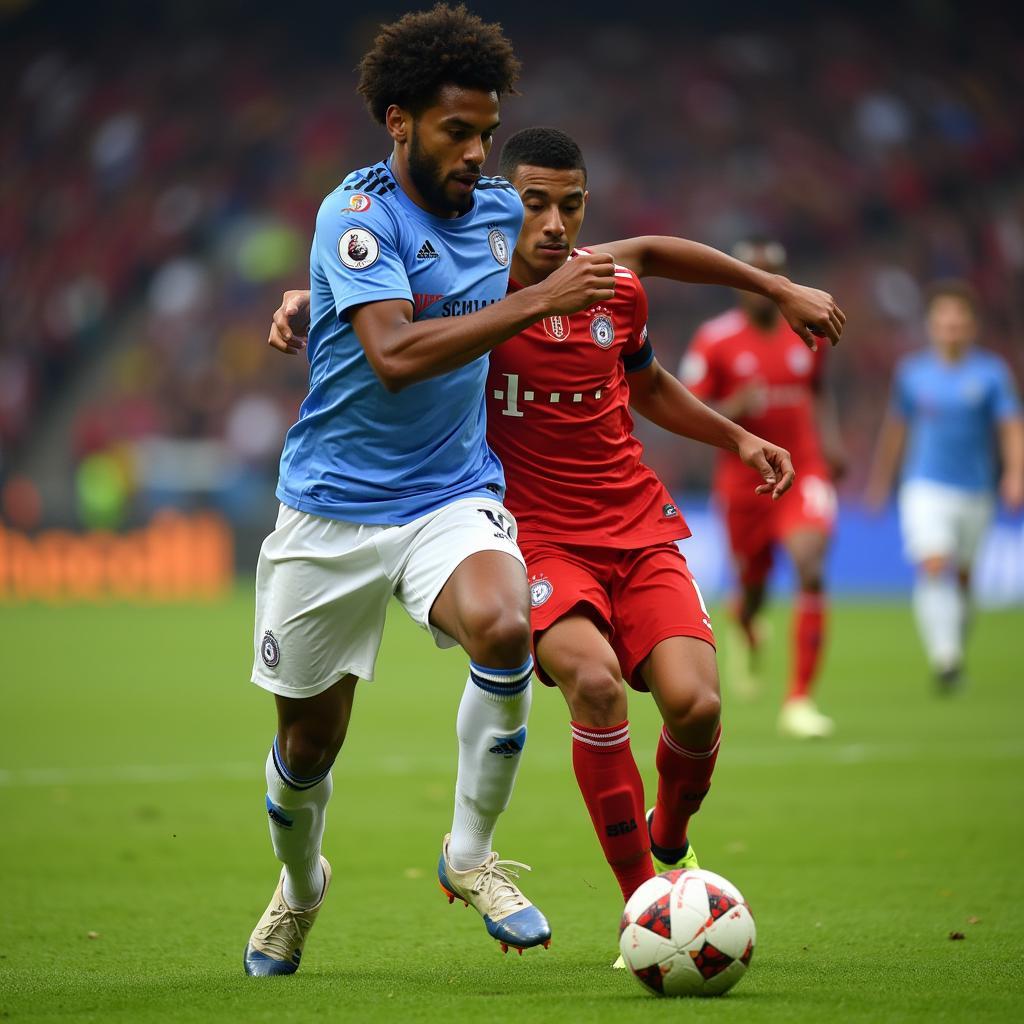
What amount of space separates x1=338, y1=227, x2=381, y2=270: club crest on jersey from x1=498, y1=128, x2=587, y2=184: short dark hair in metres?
0.89

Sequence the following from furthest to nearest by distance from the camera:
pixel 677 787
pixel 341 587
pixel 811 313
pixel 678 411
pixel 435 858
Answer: pixel 435 858 → pixel 678 411 → pixel 677 787 → pixel 811 313 → pixel 341 587

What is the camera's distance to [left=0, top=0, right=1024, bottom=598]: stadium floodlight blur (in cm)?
2553

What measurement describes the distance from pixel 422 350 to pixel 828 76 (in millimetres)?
25864

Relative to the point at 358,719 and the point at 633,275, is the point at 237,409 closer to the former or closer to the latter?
the point at 358,719

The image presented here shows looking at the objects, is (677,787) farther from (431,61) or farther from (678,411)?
(431,61)

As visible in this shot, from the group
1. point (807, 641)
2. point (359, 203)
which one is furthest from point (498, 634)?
point (807, 641)

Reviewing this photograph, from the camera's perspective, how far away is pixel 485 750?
14.9 ft

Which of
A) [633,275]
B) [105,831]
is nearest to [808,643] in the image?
[105,831]

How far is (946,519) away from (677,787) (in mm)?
7957

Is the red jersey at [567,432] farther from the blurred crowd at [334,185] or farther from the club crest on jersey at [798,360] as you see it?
the blurred crowd at [334,185]

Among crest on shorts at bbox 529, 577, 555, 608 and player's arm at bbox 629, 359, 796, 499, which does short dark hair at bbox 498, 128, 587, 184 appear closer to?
player's arm at bbox 629, 359, 796, 499

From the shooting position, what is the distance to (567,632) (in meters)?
4.84

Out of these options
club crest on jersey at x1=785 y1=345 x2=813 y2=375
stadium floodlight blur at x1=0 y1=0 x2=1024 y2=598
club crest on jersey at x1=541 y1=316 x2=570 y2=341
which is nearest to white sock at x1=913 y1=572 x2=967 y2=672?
club crest on jersey at x1=785 y1=345 x2=813 y2=375

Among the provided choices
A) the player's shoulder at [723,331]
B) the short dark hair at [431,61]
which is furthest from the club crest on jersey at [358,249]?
the player's shoulder at [723,331]
